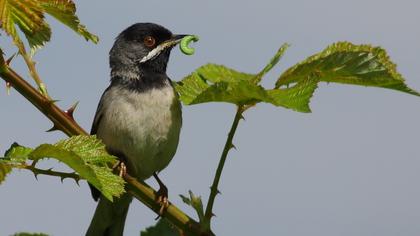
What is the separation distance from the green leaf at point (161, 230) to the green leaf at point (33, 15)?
3.24 feet

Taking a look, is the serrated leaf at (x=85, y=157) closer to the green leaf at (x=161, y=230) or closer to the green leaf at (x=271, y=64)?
the green leaf at (x=161, y=230)

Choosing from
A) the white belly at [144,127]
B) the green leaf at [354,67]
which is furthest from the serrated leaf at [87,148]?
the white belly at [144,127]

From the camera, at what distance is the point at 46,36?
3430 millimetres

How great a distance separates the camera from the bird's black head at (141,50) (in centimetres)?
824

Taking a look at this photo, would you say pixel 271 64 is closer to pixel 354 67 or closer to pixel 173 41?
pixel 354 67

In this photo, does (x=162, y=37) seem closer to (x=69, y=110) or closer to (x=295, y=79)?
(x=69, y=110)

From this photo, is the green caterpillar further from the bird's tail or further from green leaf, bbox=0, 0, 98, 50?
the bird's tail

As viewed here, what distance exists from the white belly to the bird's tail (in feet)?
2.32

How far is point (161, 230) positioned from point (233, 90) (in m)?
0.65

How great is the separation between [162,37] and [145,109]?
5.39 feet

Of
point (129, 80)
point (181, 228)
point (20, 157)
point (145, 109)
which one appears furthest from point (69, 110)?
point (129, 80)

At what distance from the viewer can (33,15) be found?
2.94 meters

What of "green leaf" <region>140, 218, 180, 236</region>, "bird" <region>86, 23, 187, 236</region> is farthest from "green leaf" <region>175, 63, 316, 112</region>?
"bird" <region>86, 23, 187, 236</region>

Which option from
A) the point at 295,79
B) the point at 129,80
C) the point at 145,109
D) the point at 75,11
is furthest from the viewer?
the point at 129,80
